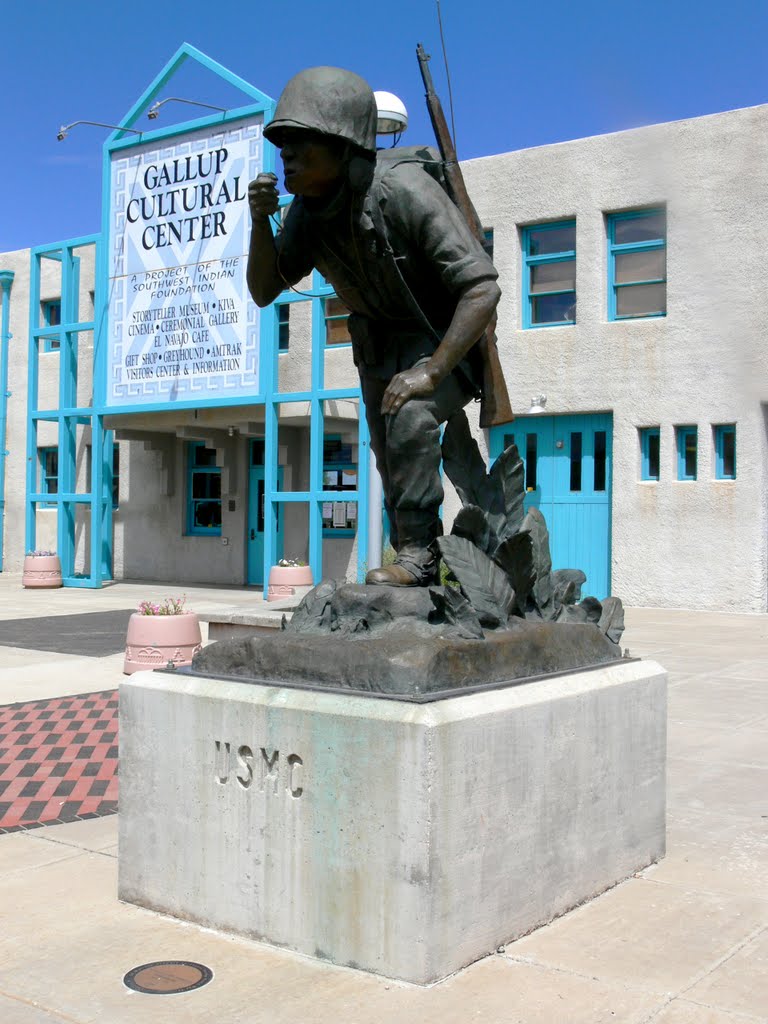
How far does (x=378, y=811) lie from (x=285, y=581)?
1332 centimetres

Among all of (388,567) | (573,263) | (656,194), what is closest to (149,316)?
(573,263)

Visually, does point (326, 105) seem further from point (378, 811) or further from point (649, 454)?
point (649, 454)

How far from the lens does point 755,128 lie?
14844mm

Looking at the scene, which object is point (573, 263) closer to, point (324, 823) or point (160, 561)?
point (160, 561)

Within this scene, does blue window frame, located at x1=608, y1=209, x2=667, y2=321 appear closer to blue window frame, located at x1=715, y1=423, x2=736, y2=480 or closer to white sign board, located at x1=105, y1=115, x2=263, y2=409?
blue window frame, located at x1=715, y1=423, x2=736, y2=480

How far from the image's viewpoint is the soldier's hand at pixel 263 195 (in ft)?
13.1

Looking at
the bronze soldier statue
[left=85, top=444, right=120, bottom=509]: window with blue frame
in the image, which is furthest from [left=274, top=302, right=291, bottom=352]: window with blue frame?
the bronze soldier statue

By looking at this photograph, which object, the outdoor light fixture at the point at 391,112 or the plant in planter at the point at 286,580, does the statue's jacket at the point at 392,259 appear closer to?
the outdoor light fixture at the point at 391,112

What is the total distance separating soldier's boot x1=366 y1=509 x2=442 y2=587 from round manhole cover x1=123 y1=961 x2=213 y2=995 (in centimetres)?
→ 142

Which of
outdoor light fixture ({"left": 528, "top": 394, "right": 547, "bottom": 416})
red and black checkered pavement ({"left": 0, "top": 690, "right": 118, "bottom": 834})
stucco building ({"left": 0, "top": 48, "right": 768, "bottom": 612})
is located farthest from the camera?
outdoor light fixture ({"left": 528, "top": 394, "right": 547, "bottom": 416})

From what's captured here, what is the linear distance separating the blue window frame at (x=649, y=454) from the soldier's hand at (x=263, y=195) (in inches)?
494

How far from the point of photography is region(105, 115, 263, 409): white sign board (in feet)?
59.8

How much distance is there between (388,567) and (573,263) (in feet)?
44.0

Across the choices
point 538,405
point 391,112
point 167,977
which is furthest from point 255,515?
point 167,977
